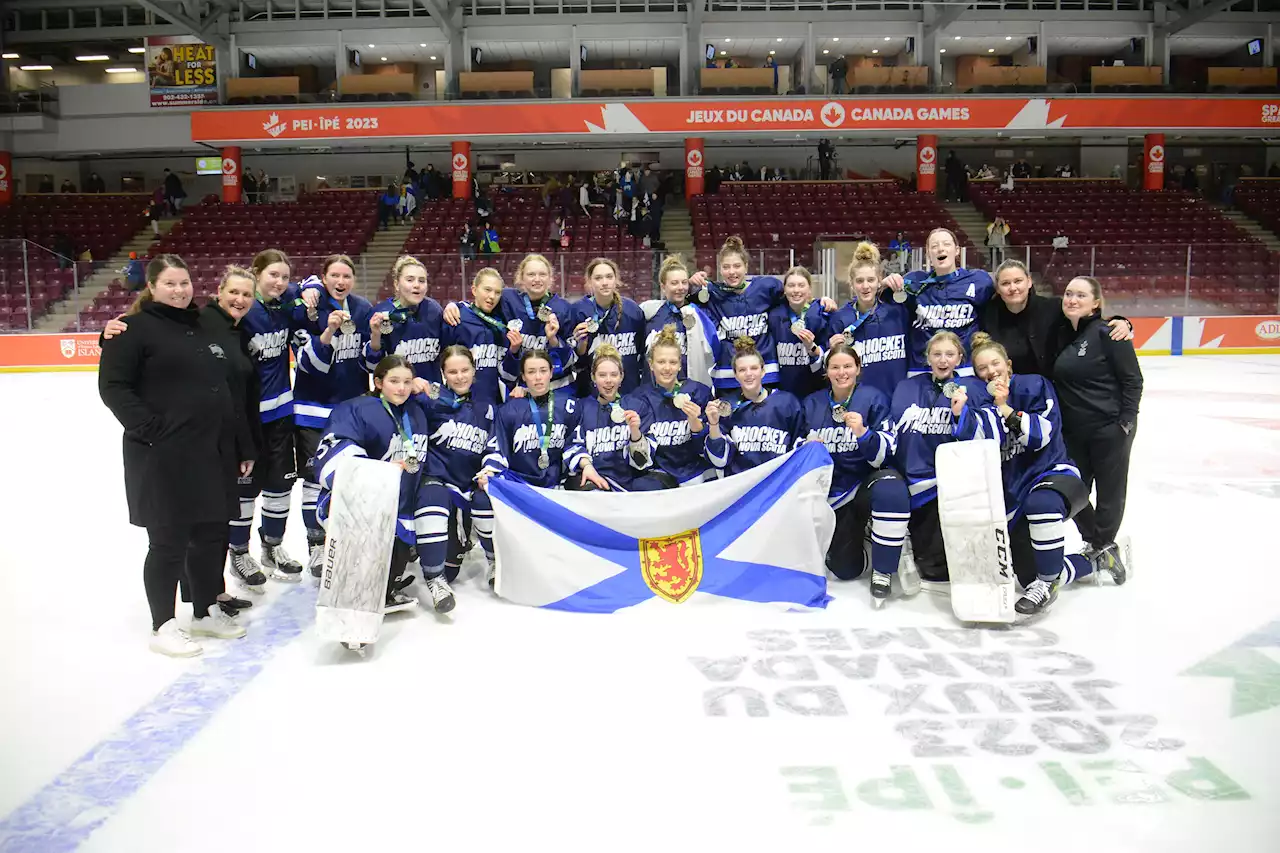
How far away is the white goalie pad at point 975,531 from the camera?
425 centimetres

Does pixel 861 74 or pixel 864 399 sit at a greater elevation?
pixel 861 74

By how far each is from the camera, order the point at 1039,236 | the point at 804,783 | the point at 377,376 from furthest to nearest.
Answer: the point at 1039,236, the point at 377,376, the point at 804,783

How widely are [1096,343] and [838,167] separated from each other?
69.9 ft

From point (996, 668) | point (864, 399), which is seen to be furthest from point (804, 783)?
Result: point (864, 399)

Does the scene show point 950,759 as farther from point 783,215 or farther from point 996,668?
point 783,215

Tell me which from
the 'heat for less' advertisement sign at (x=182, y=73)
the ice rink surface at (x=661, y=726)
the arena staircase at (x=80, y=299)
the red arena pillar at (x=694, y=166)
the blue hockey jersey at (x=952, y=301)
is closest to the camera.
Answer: the ice rink surface at (x=661, y=726)

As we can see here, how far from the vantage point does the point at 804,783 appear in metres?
2.93

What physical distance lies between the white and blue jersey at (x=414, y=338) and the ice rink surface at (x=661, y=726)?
3.76ft

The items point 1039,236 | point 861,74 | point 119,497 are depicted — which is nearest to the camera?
point 119,497

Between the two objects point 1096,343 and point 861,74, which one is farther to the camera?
point 861,74

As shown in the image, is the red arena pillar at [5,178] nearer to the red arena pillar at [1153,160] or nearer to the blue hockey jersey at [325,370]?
the blue hockey jersey at [325,370]

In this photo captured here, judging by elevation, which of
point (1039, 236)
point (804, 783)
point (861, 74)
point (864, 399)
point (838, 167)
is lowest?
point (804, 783)

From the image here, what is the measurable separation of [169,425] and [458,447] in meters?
1.35

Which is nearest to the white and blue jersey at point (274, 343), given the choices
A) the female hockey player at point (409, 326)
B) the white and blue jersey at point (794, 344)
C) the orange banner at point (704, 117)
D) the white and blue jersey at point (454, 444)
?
the female hockey player at point (409, 326)
